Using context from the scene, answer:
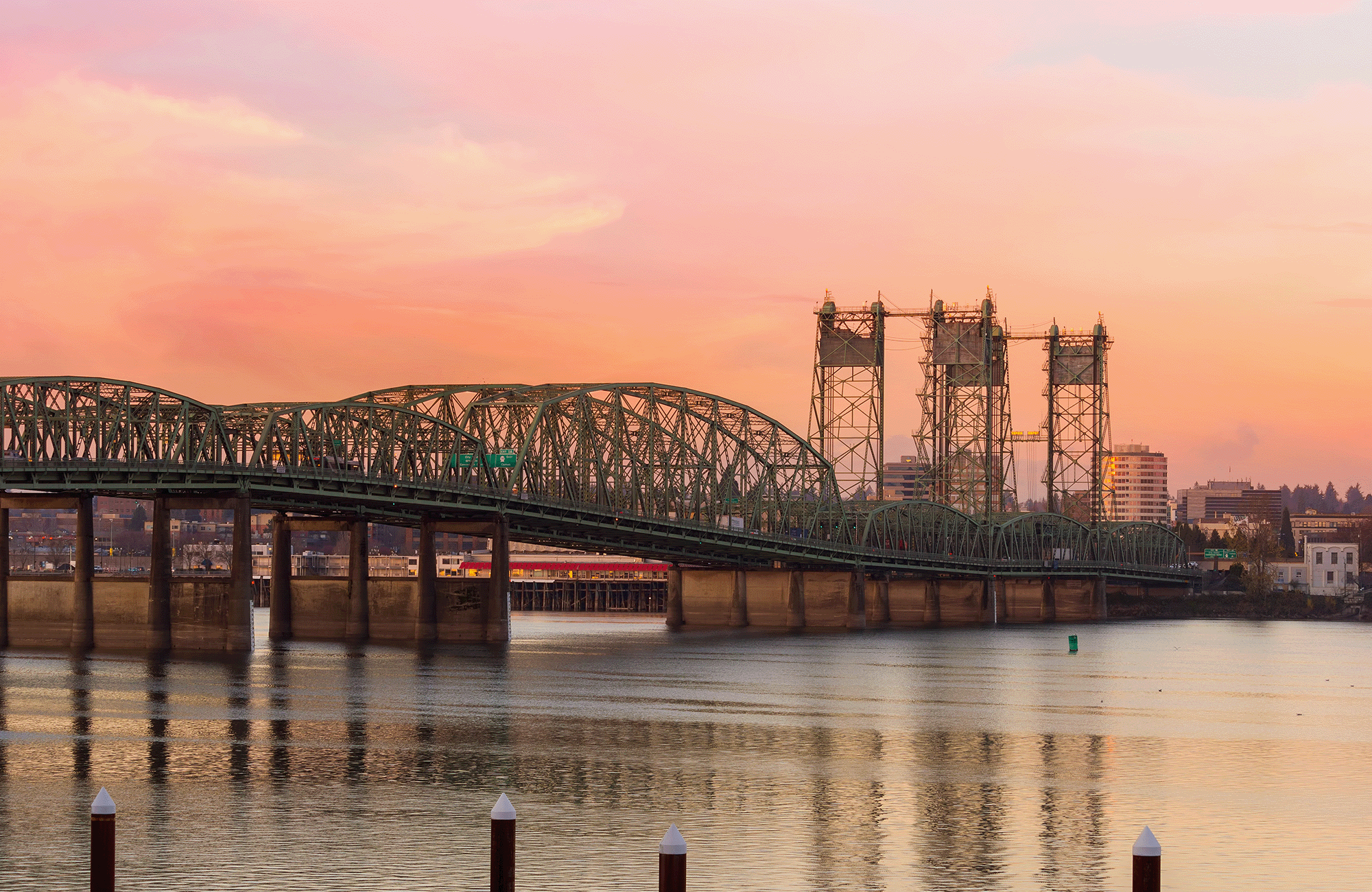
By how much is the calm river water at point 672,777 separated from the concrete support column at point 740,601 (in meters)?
84.6

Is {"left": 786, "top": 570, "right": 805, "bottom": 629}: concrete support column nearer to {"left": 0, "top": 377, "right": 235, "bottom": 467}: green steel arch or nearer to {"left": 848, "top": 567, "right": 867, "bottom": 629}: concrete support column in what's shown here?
{"left": 848, "top": 567, "right": 867, "bottom": 629}: concrete support column

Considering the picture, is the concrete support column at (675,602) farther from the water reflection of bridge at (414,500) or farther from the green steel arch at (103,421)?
the green steel arch at (103,421)

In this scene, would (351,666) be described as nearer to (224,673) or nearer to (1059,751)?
(224,673)

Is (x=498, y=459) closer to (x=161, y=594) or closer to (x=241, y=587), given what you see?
(x=241, y=587)

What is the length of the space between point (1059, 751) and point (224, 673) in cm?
5080

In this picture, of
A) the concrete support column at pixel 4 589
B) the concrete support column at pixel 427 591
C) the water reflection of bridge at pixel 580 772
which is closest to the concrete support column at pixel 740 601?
the concrete support column at pixel 427 591

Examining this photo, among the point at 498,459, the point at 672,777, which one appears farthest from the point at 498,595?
the point at 672,777

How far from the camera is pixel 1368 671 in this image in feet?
403

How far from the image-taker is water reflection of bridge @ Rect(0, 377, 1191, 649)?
113 m

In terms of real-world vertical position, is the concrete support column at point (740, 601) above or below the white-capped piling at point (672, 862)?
below

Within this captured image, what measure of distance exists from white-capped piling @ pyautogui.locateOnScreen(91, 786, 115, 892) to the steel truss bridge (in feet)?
304

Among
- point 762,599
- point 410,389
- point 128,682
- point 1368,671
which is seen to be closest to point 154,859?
point 128,682

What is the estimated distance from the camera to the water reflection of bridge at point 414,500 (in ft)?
370

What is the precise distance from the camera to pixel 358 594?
137 meters
